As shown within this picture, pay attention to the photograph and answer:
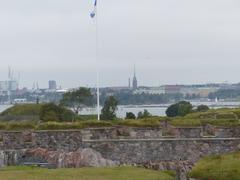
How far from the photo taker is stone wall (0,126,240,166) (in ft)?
62.9

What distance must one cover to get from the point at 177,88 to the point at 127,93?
1081cm

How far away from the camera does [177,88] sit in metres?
107

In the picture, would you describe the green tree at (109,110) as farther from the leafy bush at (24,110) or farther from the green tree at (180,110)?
the leafy bush at (24,110)

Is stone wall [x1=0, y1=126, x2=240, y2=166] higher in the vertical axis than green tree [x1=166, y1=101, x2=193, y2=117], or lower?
lower

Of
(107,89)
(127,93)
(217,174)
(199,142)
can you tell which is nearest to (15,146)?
(199,142)

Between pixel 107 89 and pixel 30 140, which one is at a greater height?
pixel 107 89

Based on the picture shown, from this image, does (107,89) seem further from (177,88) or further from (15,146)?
(15,146)

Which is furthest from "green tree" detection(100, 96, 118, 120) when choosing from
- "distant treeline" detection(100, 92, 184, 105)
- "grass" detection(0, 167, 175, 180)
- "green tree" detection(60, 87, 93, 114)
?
"distant treeline" detection(100, 92, 184, 105)

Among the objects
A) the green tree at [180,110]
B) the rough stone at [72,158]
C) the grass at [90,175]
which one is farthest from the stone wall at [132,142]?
the green tree at [180,110]

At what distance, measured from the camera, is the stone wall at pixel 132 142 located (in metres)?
19.2

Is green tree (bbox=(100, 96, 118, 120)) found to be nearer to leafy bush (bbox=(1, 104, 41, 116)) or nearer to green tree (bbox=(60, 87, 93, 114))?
leafy bush (bbox=(1, 104, 41, 116))

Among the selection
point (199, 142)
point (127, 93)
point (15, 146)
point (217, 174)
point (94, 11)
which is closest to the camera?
point (217, 174)

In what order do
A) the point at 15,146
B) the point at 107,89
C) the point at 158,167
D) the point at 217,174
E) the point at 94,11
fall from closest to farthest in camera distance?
the point at 217,174, the point at 158,167, the point at 15,146, the point at 94,11, the point at 107,89

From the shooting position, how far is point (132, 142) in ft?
64.6
